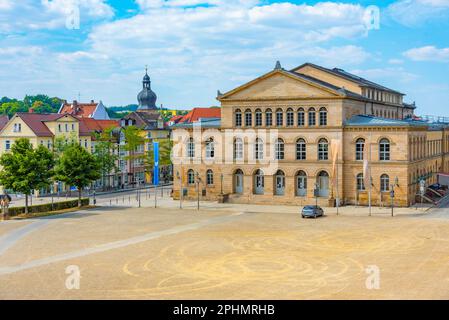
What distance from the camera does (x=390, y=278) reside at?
36.2 m

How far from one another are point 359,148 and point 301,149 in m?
7.19

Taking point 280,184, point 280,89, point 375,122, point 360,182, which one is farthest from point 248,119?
point 360,182

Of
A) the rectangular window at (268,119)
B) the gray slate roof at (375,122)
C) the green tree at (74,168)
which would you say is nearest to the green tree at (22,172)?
the green tree at (74,168)

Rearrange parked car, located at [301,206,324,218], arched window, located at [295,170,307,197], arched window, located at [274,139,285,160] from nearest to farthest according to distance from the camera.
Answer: parked car, located at [301,206,324,218]
arched window, located at [295,170,307,197]
arched window, located at [274,139,285,160]

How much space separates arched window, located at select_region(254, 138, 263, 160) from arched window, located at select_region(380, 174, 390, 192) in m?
15.6

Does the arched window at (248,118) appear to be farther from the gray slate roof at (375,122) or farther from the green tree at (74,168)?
the green tree at (74,168)

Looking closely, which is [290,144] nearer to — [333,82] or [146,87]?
[333,82]

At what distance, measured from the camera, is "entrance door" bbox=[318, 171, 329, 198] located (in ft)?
253

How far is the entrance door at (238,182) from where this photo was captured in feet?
270

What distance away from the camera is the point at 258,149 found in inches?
3174

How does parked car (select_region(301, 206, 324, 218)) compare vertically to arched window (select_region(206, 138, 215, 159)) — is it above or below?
below

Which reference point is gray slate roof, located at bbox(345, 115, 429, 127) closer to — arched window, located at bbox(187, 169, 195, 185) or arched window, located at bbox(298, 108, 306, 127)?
arched window, located at bbox(298, 108, 306, 127)

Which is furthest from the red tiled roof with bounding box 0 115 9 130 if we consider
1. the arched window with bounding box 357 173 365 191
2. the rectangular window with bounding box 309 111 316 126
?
the arched window with bounding box 357 173 365 191

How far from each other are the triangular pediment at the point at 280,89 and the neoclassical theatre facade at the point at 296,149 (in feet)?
0.41
